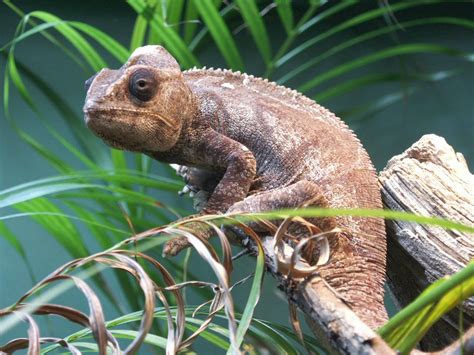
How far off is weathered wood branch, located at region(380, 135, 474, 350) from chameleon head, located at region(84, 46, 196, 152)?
1.40 feet

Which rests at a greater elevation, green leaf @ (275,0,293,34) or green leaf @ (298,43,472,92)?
green leaf @ (275,0,293,34)

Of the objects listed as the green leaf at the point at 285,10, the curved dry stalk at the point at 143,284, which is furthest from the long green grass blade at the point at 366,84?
the curved dry stalk at the point at 143,284

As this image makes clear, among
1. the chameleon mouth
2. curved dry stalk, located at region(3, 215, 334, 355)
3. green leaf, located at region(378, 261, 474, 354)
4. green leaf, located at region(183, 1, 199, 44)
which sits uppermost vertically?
green leaf, located at region(183, 1, 199, 44)

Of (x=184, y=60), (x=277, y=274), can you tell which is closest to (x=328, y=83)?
(x=184, y=60)

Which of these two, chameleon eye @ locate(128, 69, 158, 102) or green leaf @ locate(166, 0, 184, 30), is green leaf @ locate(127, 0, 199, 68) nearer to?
green leaf @ locate(166, 0, 184, 30)

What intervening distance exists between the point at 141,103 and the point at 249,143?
0.23m

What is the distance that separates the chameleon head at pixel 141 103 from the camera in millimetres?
1111

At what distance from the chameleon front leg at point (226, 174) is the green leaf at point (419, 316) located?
0.58 metres

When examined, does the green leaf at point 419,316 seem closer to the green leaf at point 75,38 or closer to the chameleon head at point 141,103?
the chameleon head at point 141,103

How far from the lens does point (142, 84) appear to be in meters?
1.14

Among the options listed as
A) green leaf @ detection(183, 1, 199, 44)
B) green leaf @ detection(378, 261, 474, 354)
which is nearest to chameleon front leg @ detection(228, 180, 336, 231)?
green leaf @ detection(378, 261, 474, 354)

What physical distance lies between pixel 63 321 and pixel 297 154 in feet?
4.55

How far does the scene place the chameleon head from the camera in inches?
43.8

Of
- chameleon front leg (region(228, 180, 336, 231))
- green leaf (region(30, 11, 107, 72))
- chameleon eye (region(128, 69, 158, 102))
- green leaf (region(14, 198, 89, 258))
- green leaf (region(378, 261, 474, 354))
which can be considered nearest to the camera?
green leaf (region(378, 261, 474, 354))
